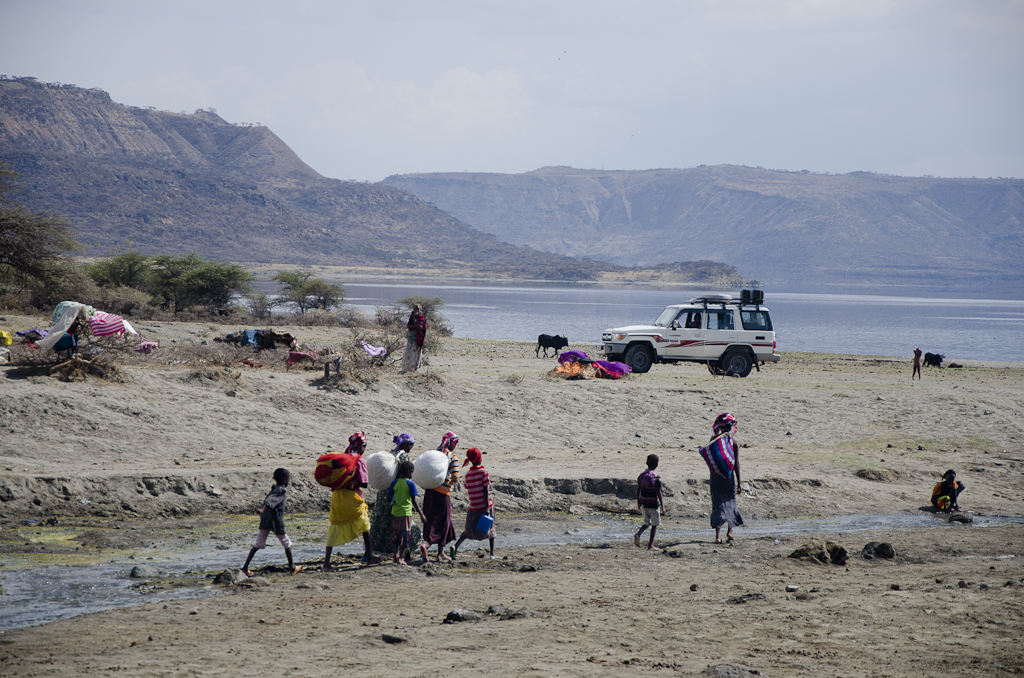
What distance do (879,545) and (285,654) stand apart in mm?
7509

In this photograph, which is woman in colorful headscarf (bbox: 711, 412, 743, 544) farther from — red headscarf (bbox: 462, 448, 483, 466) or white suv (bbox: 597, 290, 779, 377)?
white suv (bbox: 597, 290, 779, 377)

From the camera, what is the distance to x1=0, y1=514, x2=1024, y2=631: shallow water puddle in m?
A: 8.16

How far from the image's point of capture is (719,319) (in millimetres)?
25750

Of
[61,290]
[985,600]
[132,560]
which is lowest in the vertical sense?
[132,560]

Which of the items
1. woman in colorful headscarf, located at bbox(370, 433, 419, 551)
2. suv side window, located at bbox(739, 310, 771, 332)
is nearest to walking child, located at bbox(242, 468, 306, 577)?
woman in colorful headscarf, located at bbox(370, 433, 419, 551)

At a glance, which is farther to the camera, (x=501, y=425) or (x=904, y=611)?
(x=501, y=425)

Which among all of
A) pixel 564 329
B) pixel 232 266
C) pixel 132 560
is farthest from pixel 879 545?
pixel 564 329

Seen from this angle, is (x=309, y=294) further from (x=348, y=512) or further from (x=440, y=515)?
(x=348, y=512)

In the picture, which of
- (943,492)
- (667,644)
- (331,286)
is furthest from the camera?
(331,286)

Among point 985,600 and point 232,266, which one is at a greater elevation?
point 232,266

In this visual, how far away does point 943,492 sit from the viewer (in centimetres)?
1361

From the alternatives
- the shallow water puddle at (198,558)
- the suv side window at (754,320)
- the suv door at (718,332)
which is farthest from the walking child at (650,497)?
the suv side window at (754,320)

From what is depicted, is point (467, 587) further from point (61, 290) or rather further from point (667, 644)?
point (61, 290)

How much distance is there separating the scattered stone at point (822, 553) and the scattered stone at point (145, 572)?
737 centimetres
